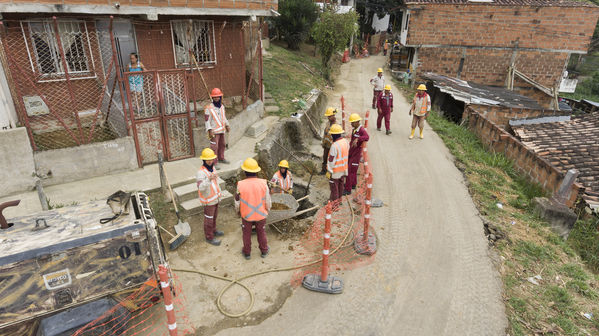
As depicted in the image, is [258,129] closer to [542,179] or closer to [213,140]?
[213,140]

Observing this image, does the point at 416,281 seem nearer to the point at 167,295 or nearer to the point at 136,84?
the point at 167,295

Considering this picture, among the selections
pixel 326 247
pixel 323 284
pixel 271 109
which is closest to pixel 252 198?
pixel 326 247

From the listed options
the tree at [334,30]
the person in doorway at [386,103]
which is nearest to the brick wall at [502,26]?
the tree at [334,30]

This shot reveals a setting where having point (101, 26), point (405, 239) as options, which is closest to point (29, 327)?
point (405, 239)

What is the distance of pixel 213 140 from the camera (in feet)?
27.9

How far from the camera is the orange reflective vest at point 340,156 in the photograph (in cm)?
734

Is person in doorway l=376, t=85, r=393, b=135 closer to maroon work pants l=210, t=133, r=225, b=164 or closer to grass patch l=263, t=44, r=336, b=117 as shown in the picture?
grass patch l=263, t=44, r=336, b=117

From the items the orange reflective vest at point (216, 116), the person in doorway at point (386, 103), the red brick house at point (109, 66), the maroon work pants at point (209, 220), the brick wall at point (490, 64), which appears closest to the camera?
the maroon work pants at point (209, 220)

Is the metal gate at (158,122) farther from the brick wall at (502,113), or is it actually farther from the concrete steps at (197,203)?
the brick wall at (502,113)

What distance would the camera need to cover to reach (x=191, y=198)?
A: 7.64 meters

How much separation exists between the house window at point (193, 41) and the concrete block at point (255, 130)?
2620 mm

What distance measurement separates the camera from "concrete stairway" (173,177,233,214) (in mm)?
7336

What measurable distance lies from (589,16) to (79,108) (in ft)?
84.1

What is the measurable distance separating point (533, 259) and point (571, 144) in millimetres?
7203
